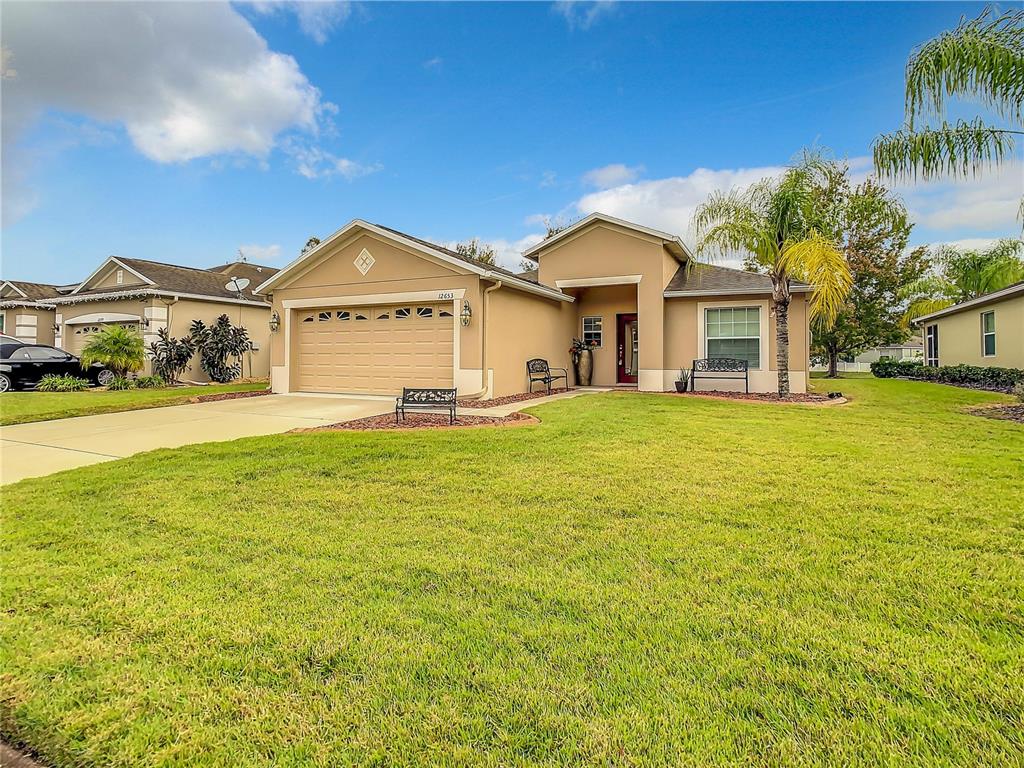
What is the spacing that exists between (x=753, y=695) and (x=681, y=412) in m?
7.55

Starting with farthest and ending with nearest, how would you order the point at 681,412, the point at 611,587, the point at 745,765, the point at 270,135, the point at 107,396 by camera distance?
the point at 270,135 → the point at 107,396 → the point at 681,412 → the point at 611,587 → the point at 745,765

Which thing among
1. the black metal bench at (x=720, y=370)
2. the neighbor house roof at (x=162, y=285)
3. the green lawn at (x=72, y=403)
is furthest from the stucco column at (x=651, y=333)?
the neighbor house roof at (x=162, y=285)

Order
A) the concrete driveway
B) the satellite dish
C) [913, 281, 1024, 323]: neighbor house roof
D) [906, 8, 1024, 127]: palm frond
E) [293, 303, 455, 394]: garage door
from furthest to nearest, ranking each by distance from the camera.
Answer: the satellite dish → [913, 281, 1024, 323]: neighbor house roof → [293, 303, 455, 394]: garage door → [906, 8, 1024, 127]: palm frond → the concrete driveway

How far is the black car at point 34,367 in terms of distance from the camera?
14.8 metres

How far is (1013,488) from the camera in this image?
14.9 feet

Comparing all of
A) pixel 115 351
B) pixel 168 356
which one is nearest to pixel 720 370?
pixel 168 356

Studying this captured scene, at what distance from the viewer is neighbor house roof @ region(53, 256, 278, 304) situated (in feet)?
60.0

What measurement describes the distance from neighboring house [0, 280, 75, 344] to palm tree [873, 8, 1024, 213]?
28.8 metres

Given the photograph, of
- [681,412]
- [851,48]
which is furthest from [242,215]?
[851,48]

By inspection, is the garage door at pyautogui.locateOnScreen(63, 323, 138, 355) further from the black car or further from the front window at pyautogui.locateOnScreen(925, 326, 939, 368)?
the front window at pyautogui.locateOnScreen(925, 326, 939, 368)

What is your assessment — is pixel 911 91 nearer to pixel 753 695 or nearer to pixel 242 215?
pixel 753 695

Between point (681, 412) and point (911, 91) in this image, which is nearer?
point (911, 91)

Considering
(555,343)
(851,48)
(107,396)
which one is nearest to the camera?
(851,48)

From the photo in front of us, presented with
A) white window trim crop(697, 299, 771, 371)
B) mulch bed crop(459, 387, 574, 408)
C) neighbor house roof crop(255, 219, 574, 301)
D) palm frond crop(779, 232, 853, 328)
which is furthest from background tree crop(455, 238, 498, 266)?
palm frond crop(779, 232, 853, 328)
